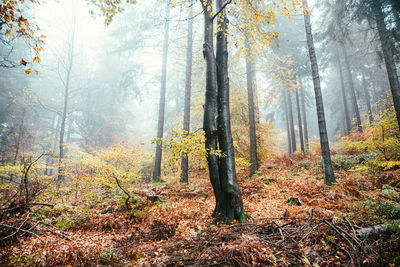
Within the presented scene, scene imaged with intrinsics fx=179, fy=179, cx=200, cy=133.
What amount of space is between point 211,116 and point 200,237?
2.63 meters

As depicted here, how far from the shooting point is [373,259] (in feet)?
7.29

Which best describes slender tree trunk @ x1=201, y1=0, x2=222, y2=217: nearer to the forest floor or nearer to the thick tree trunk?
the thick tree trunk

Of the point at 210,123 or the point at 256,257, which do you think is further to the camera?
the point at 210,123

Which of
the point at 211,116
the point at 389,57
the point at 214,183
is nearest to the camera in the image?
the point at 214,183

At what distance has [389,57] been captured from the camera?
7.53m

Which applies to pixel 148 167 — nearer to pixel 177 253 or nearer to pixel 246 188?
pixel 246 188

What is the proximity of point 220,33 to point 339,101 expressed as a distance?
2414 centimetres

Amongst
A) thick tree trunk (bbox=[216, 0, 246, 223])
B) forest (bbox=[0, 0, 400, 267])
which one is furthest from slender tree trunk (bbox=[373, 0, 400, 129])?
thick tree trunk (bbox=[216, 0, 246, 223])

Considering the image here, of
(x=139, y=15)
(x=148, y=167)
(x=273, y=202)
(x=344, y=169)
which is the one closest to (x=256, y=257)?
(x=273, y=202)

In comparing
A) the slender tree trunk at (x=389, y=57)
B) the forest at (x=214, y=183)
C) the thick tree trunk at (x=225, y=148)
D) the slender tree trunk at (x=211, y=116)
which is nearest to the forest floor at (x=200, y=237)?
the forest at (x=214, y=183)

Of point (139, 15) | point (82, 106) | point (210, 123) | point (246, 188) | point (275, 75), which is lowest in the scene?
point (246, 188)

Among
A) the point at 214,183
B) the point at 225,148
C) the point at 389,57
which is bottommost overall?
the point at 214,183

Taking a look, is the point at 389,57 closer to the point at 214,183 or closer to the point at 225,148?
the point at 225,148

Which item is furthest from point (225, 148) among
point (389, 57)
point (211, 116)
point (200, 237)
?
point (389, 57)
